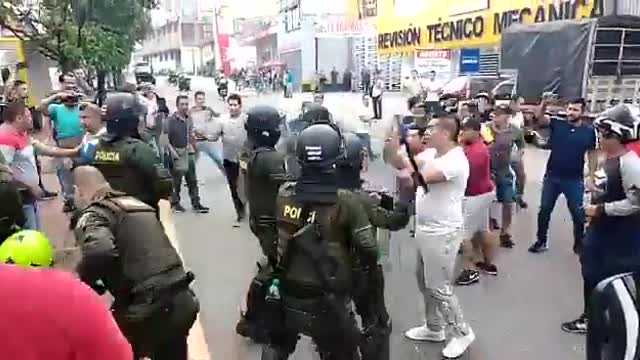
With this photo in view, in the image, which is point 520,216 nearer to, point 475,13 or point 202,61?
point 475,13

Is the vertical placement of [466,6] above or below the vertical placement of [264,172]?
above

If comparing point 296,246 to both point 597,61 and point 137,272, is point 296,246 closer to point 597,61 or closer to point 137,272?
point 137,272

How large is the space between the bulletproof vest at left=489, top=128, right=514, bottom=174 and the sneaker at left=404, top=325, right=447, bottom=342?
10.5ft

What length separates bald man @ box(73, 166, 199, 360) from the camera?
3.07 meters

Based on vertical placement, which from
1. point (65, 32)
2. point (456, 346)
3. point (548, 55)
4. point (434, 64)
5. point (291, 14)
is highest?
point (291, 14)

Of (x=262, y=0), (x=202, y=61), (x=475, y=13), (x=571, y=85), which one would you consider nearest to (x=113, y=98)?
(x=571, y=85)

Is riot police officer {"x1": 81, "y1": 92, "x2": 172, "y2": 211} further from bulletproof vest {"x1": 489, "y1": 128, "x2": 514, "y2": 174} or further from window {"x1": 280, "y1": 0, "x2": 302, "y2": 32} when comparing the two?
window {"x1": 280, "y1": 0, "x2": 302, "y2": 32}

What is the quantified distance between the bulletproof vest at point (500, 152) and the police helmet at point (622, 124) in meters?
3.67

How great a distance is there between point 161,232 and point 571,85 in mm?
14635

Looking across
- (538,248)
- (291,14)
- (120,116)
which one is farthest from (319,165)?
(291,14)

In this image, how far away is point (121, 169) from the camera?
13.6 feet

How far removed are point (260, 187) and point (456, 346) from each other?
1715 mm

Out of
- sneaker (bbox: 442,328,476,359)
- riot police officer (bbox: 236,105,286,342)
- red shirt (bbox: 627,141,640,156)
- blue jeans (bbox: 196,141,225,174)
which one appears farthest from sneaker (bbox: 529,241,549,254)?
blue jeans (bbox: 196,141,225,174)

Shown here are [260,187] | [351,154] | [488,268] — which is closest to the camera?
[351,154]
